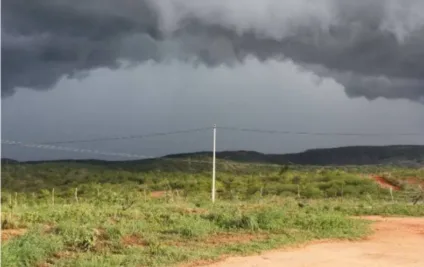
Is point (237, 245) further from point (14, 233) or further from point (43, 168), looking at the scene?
point (43, 168)

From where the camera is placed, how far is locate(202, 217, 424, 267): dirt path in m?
12.0

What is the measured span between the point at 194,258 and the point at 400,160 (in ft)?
273

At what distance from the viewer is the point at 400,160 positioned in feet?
294

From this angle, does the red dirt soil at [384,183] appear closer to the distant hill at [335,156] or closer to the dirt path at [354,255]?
the distant hill at [335,156]

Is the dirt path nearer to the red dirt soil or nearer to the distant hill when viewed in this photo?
the red dirt soil

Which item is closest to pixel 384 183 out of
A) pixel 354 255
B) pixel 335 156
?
pixel 335 156

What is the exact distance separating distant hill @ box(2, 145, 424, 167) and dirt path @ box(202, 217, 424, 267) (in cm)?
5984

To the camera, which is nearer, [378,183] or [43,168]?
[378,183]

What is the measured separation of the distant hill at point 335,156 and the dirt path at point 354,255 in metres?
59.8

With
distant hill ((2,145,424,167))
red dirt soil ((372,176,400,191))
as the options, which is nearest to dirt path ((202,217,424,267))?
red dirt soil ((372,176,400,191))

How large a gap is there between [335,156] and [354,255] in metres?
73.8

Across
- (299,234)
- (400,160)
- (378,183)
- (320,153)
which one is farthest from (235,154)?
(299,234)

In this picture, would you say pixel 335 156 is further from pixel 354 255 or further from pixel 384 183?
pixel 354 255

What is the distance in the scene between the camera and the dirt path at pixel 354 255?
1202 cm
